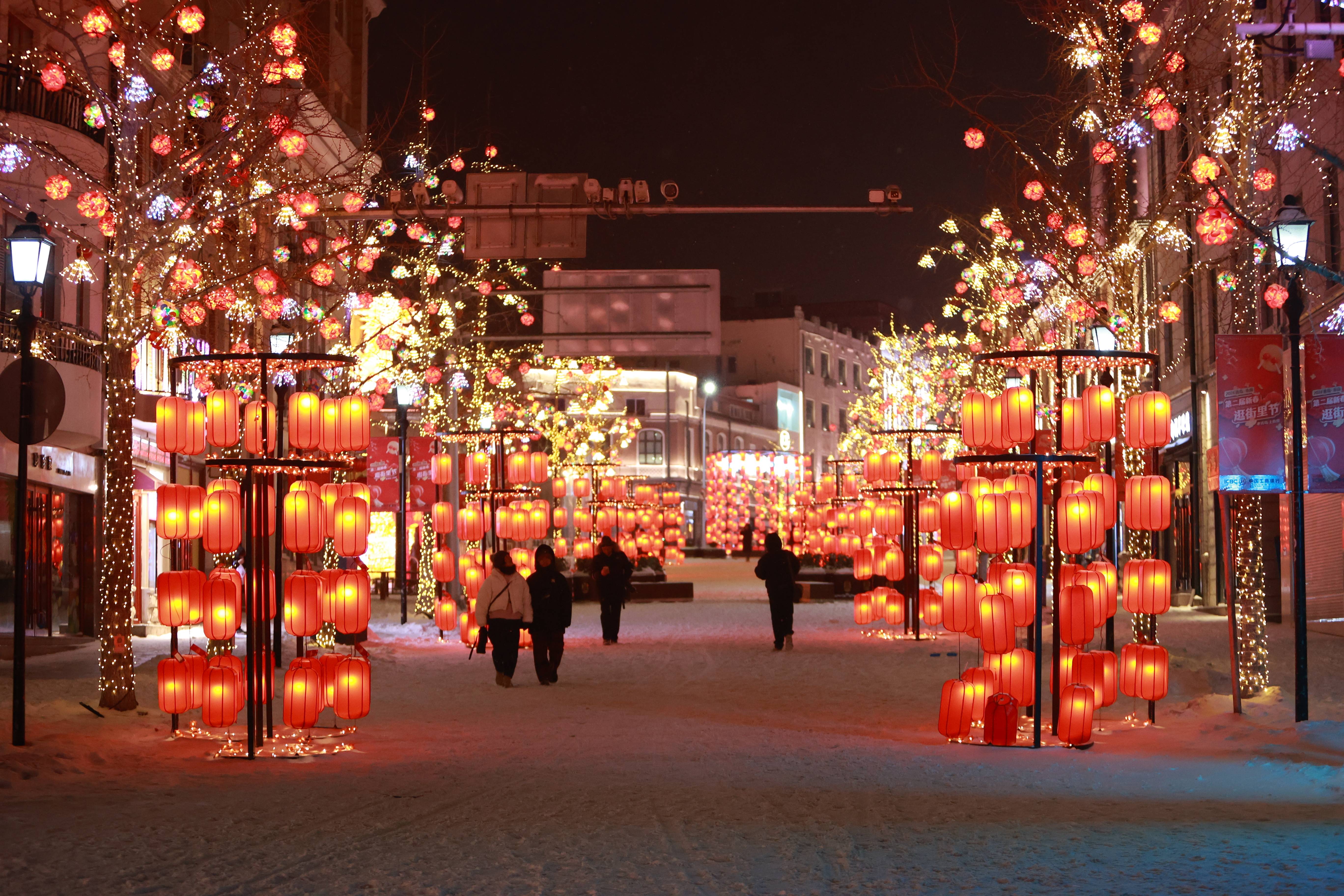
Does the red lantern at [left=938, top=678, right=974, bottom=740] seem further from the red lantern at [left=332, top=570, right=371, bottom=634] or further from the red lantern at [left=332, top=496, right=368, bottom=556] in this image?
the red lantern at [left=332, top=496, right=368, bottom=556]

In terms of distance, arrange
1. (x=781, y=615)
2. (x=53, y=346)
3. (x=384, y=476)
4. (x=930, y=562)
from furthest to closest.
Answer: (x=930, y=562) < (x=384, y=476) < (x=53, y=346) < (x=781, y=615)

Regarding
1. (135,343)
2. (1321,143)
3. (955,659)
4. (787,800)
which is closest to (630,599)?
(955,659)

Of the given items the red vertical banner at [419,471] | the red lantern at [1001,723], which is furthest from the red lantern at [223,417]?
the red vertical banner at [419,471]

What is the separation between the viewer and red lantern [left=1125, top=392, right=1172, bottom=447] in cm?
1301

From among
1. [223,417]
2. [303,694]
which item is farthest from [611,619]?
[223,417]

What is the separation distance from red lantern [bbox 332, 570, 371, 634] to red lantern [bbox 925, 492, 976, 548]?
17.1 ft

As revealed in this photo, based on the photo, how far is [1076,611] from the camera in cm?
1246

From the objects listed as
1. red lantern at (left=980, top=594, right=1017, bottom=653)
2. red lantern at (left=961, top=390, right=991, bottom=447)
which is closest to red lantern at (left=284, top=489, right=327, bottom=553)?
red lantern at (left=961, top=390, right=991, bottom=447)

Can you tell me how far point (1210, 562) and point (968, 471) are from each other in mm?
16849

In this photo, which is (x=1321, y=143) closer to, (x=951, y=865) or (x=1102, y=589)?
(x=1102, y=589)

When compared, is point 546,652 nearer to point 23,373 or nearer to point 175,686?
point 175,686

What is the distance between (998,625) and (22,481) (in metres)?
7.95

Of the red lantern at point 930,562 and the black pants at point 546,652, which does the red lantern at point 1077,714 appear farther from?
the red lantern at point 930,562

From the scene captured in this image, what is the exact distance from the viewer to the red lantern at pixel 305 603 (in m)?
12.7
